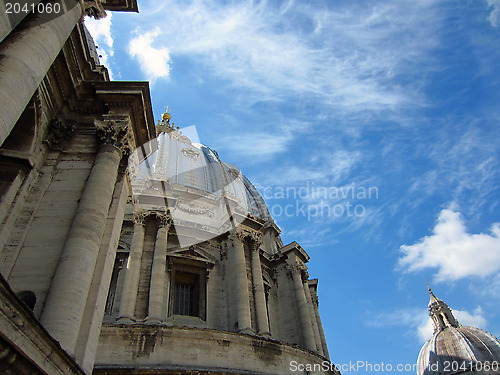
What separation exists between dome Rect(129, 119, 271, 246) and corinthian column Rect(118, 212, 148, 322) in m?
1.45

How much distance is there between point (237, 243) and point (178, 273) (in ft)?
12.0

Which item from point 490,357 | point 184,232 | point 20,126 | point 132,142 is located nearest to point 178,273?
point 184,232

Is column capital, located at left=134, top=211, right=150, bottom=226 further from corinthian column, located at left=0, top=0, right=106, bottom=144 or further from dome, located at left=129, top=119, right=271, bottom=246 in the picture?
corinthian column, located at left=0, top=0, right=106, bottom=144

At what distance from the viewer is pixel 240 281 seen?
2034cm

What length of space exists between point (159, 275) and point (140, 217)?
3.74 meters

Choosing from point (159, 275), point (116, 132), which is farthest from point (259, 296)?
point (116, 132)

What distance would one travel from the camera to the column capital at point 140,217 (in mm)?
20797

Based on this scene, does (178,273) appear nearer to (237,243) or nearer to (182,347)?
(237,243)

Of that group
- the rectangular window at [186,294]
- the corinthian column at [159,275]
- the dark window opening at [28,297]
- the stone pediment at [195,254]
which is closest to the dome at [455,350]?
the stone pediment at [195,254]

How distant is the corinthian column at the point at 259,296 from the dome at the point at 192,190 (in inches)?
89.3

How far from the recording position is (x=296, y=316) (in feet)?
78.9

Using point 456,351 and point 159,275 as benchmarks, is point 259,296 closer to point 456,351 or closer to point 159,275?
point 159,275

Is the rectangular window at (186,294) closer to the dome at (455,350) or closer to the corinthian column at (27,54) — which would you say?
the corinthian column at (27,54)

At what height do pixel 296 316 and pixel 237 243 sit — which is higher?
pixel 237 243
